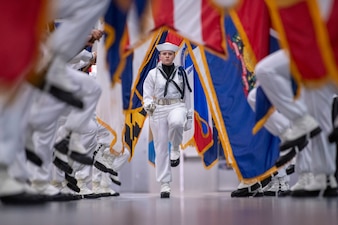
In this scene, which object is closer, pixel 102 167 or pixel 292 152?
pixel 292 152

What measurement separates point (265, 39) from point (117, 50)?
0.96m

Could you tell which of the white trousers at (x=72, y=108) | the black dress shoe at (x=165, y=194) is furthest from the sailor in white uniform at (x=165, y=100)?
the white trousers at (x=72, y=108)

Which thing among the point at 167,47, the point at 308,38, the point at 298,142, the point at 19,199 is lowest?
the point at 19,199

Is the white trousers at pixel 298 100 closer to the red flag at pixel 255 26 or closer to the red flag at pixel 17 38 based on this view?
the red flag at pixel 255 26

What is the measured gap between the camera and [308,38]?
8.84 ft

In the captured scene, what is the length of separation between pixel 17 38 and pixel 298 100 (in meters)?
1.40

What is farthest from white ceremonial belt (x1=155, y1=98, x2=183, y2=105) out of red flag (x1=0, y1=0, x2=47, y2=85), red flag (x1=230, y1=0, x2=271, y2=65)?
red flag (x1=0, y1=0, x2=47, y2=85)

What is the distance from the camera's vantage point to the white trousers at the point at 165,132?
5.53 meters

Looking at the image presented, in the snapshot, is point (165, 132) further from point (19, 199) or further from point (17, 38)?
point (17, 38)

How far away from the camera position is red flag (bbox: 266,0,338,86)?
2633mm

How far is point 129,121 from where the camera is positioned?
6.21 m

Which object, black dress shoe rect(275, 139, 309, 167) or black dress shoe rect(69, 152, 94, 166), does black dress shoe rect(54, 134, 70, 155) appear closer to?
black dress shoe rect(69, 152, 94, 166)

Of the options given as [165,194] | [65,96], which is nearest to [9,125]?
[65,96]

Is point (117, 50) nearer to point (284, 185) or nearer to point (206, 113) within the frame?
point (284, 185)
